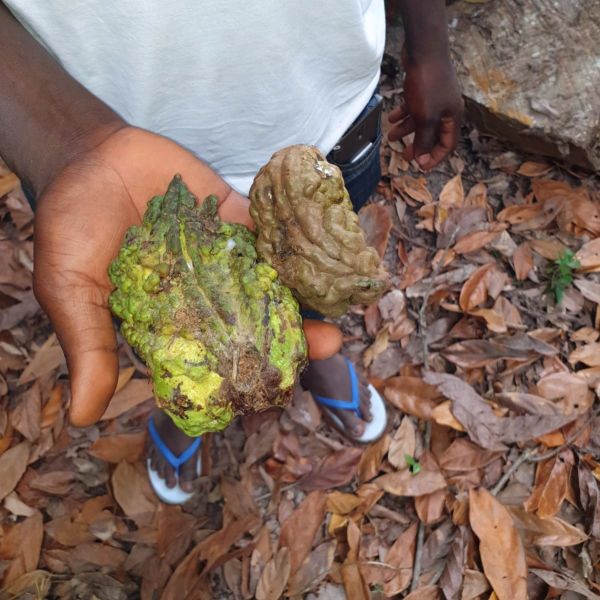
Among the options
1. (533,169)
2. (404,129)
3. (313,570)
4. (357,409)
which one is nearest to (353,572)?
(313,570)

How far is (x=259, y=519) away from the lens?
2971 mm

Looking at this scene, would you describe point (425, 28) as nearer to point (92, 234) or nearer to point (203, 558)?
point (92, 234)

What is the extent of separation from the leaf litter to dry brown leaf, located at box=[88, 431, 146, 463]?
1cm

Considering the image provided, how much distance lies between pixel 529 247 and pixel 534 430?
1177mm

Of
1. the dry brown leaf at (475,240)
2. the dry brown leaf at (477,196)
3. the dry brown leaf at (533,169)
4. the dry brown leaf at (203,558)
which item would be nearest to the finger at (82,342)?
the dry brown leaf at (203,558)

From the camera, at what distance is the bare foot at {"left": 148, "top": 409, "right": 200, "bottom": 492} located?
3.07m

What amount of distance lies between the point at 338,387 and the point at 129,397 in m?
1.15

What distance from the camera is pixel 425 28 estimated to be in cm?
236

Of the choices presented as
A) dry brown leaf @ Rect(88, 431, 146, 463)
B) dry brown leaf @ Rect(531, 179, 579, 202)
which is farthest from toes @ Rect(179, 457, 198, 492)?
dry brown leaf @ Rect(531, 179, 579, 202)

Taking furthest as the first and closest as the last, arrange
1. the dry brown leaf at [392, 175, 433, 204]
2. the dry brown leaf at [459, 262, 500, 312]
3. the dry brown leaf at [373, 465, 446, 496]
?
1. the dry brown leaf at [392, 175, 433, 204]
2. the dry brown leaf at [459, 262, 500, 312]
3. the dry brown leaf at [373, 465, 446, 496]

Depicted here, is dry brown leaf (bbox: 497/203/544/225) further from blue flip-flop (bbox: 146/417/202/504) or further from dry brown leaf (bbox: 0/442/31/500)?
dry brown leaf (bbox: 0/442/31/500)

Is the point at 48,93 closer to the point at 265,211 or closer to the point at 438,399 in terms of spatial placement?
the point at 265,211

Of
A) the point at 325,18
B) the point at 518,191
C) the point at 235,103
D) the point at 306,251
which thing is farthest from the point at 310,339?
the point at 518,191

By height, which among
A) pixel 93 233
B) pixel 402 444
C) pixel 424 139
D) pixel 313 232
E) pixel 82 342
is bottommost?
pixel 402 444
